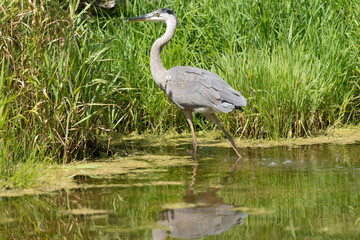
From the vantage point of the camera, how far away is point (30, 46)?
580 centimetres

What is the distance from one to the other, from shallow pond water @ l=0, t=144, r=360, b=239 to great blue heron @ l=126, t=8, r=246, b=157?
29.4 inches

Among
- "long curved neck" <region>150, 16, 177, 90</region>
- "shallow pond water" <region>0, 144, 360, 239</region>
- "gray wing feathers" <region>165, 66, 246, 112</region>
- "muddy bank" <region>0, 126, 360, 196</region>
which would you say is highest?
"long curved neck" <region>150, 16, 177, 90</region>

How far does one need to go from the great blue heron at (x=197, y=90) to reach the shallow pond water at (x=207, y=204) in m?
0.75

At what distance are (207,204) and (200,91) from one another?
2.51m

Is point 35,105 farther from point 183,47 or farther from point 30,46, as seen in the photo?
point 183,47

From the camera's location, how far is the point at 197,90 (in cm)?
673

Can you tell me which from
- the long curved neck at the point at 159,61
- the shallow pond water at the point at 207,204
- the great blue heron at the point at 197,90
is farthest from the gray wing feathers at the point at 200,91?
the shallow pond water at the point at 207,204

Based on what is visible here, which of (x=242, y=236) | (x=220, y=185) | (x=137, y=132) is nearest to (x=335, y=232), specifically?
(x=242, y=236)

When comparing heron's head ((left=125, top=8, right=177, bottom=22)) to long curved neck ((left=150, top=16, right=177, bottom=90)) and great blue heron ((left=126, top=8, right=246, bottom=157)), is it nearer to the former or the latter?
long curved neck ((left=150, top=16, right=177, bottom=90))

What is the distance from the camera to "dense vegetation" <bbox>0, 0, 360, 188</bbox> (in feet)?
18.8

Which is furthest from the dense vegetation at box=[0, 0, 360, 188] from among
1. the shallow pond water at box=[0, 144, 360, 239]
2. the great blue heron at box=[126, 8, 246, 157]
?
the shallow pond water at box=[0, 144, 360, 239]

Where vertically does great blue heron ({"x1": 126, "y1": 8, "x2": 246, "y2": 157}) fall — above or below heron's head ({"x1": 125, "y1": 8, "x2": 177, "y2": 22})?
below

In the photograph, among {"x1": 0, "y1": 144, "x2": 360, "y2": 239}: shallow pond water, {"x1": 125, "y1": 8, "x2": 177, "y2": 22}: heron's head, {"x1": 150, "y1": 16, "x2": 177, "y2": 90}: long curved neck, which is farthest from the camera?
{"x1": 125, "y1": 8, "x2": 177, "y2": 22}: heron's head

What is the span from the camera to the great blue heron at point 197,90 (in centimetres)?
650
